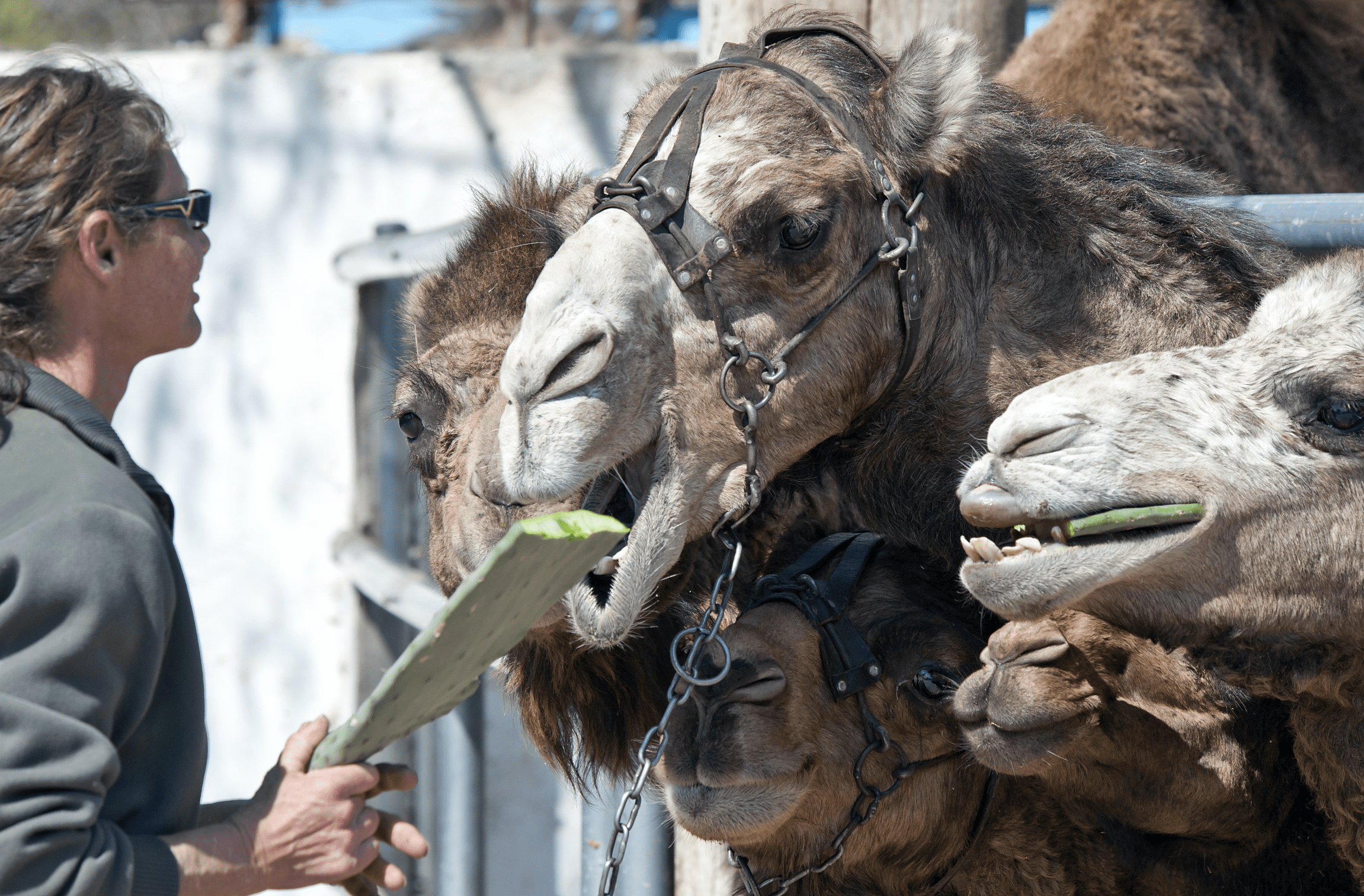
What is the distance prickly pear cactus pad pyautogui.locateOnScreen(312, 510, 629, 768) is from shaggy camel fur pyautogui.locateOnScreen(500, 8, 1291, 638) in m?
0.23

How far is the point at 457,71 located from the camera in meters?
5.68

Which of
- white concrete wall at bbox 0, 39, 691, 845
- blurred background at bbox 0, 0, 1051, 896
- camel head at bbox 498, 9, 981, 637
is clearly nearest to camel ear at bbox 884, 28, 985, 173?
camel head at bbox 498, 9, 981, 637

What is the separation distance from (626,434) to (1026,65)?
7.23ft

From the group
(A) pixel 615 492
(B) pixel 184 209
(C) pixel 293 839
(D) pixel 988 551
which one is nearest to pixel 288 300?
(B) pixel 184 209

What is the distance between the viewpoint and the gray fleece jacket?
5.02ft

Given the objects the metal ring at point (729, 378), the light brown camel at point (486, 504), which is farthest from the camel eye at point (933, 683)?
the metal ring at point (729, 378)

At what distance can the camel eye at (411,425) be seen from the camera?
2.59 metres

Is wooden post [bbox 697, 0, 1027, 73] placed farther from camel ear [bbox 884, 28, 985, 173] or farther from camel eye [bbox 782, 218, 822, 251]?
camel eye [bbox 782, 218, 822, 251]

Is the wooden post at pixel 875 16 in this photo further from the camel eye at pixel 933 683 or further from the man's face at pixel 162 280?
the camel eye at pixel 933 683

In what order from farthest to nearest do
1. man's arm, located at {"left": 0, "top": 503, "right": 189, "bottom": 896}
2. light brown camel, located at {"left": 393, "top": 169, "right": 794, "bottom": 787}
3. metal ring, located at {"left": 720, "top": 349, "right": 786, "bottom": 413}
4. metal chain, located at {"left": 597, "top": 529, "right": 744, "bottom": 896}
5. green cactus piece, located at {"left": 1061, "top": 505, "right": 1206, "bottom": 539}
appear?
light brown camel, located at {"left": 393, "top": 169, "right": 794, "bottom": 787}, metal ring, located at {"left": 720, "top": 349, "right": 786, "bottom": 413}, metal chain, located at {"left": 597, "top": 529, "right": 744, "bottom": 896}, green cactus piece, located at {"left": 1061, "top": 505, "right": 1206, "bottom": 539}, man's arm, located at {"left": 0, "top": 503, "right": 189, "bottom": 896}

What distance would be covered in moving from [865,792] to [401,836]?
0.78 meters

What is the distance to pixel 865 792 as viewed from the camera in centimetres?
217

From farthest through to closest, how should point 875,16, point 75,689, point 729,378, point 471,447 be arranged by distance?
point 875,16 < point 471,447 < point 729,378 < point 75,689

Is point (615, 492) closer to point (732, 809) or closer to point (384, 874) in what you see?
point (732, 809)
